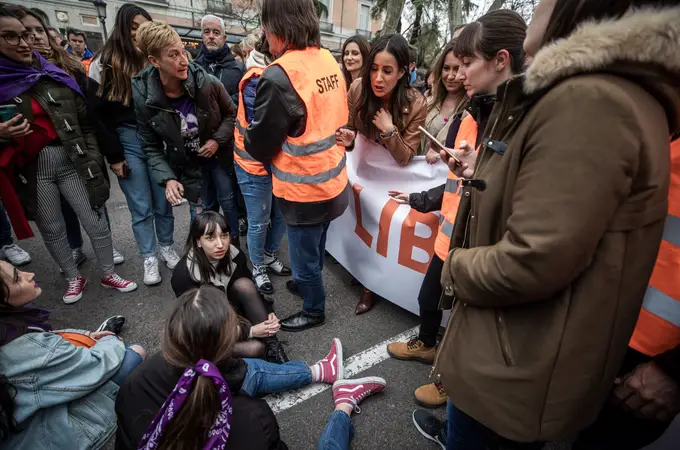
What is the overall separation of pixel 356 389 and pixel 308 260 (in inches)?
33.1

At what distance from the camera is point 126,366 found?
6.17ft

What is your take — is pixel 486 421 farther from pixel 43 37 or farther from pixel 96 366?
pixel 43 37

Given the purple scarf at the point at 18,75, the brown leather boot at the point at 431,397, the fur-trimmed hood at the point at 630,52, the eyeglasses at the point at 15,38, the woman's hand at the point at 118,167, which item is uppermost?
the fur-trimmed hood at the point at 630,52

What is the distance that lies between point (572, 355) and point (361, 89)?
90.6 inches

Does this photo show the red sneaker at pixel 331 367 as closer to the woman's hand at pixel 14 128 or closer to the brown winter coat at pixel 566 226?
the brown winter coat at pixel 566 226

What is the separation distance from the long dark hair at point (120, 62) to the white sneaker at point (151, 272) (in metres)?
1.30

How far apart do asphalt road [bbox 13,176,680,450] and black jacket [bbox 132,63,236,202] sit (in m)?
1.00

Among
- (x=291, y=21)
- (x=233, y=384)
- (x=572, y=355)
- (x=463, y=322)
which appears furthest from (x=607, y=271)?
(x=291, y=21)

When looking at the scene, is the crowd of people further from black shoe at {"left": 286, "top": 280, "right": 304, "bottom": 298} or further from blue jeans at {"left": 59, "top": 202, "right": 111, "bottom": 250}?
black shoe at {"left": 286, "top": 280, "right": 304, "bottom": 298}

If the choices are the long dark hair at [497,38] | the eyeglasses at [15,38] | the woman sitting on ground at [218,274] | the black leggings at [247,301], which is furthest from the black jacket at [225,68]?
the long dark hair at [497,38]

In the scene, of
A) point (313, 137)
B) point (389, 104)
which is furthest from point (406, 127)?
point (313, 137)

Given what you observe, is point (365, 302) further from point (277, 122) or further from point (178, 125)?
point (178, 125)

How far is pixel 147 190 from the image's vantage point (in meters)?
3.05

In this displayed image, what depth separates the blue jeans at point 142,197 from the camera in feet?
9.59
